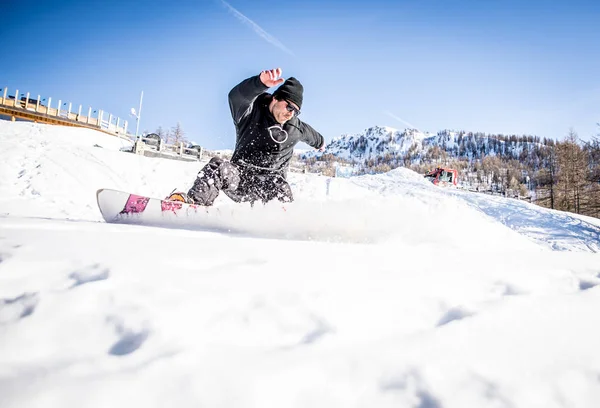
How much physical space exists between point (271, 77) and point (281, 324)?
286 centimetres

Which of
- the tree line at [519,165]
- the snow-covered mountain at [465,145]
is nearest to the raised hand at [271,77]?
the tree line at [519,165]

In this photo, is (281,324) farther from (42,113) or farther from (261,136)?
(42,113)

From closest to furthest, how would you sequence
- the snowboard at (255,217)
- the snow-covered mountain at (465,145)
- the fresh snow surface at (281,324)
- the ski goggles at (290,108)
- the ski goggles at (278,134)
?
the fresh snow surface at (281,324), the snowboard at (255,217), the ski goggles at (290,108), the ski goggles at (278,134), the snow-covered mountain at (465,145)

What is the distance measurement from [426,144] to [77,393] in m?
195

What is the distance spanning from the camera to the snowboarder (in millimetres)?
3627

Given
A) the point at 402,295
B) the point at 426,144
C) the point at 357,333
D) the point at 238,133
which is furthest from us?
the point at 426,144

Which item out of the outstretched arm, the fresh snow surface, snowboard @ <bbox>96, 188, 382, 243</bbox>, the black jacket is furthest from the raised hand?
the fresh snow surface

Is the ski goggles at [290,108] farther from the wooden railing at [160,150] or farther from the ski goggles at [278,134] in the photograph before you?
the wooden railing at [160,150]

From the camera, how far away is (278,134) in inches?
159

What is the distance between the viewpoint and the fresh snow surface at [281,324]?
69cm

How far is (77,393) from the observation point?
2.03 ft

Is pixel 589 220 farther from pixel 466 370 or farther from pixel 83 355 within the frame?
pixel 83 355

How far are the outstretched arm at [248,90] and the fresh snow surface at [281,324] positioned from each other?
204cm

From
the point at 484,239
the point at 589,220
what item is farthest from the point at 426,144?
the point at 484,239
